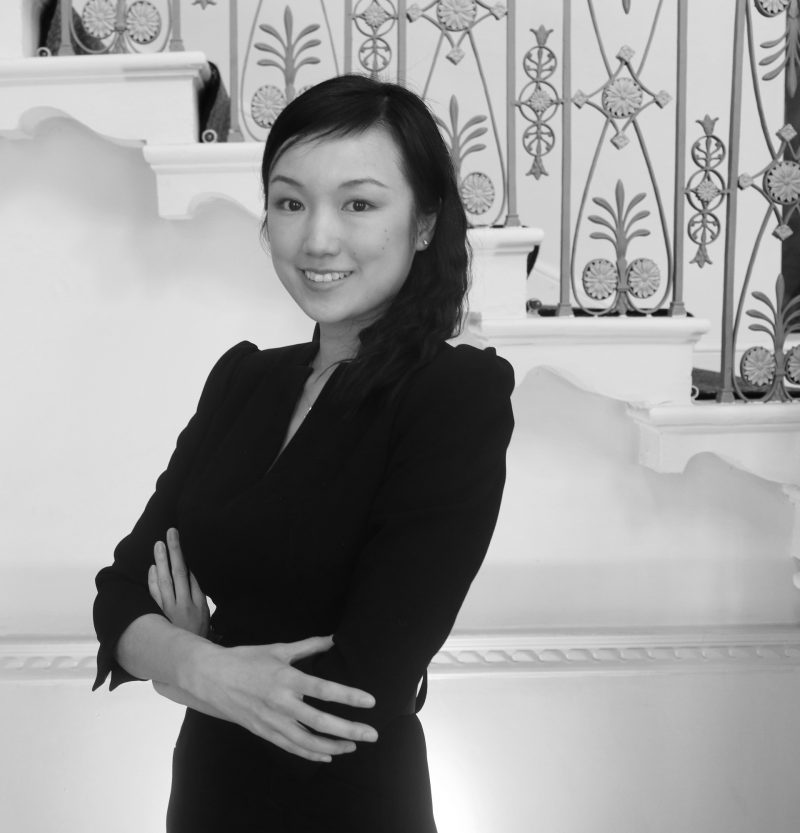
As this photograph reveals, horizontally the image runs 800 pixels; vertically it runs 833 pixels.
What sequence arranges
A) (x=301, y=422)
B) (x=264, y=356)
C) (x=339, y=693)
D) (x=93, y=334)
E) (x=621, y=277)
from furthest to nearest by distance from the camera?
(x=93, y=334) → (x=621, y=277) → (x=264, y=356) → (x=301, y=422) → (x=339, y=693)

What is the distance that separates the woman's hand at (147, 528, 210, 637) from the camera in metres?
1.19

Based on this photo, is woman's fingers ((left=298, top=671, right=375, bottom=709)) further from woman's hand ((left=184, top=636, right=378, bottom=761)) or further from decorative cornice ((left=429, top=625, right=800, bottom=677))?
decorative cornice ((left=429, top=625, right=800, bottom=677))

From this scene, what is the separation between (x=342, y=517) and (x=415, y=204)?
36 cm

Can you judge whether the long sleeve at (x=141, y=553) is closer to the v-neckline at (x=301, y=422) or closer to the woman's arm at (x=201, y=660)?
the woman's arm at (x=201, y=660)

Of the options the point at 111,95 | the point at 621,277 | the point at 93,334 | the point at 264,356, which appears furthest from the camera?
the point at 93,334

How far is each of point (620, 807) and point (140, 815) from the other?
1133 mm

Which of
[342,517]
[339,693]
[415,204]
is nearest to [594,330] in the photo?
[415,204]

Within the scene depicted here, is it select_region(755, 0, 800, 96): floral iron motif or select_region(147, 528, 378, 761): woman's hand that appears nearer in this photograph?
select_region(147, 528, 378, 761): woman's hand

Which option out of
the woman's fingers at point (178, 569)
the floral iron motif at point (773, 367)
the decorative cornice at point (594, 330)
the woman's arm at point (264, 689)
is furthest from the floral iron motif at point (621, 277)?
the woman's arm at point (264, 689)

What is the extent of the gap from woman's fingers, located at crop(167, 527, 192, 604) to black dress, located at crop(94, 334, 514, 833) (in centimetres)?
2

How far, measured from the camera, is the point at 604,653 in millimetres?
2301

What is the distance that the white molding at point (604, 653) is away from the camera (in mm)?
2281

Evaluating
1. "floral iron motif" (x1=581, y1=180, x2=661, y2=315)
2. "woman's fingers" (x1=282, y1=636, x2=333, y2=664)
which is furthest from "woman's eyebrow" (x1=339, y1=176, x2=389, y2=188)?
"floral iron motif" (x1=581, y1=180, x2=661, y2=315)

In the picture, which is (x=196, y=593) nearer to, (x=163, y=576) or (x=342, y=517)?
(x=163, y=576)
